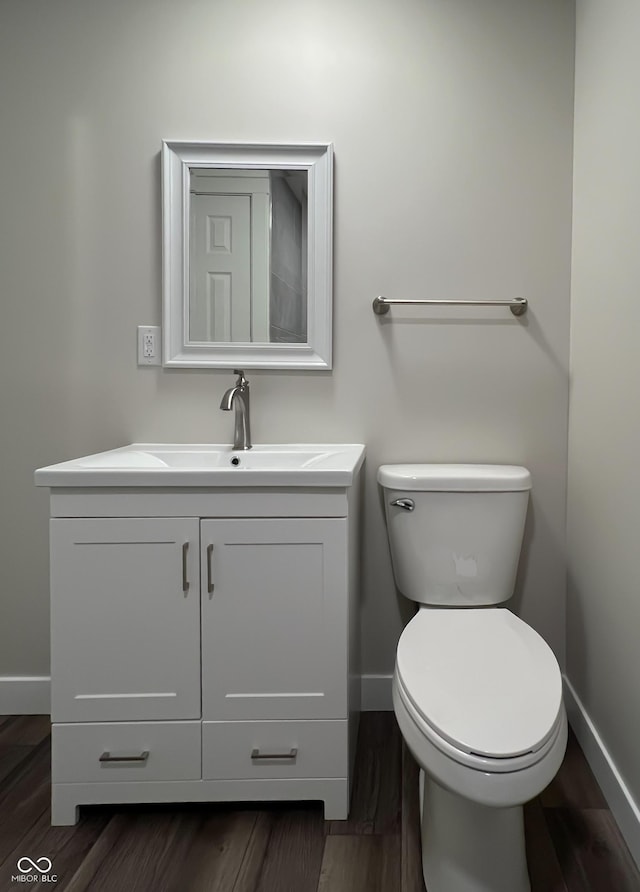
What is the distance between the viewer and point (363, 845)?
1282 millimetres

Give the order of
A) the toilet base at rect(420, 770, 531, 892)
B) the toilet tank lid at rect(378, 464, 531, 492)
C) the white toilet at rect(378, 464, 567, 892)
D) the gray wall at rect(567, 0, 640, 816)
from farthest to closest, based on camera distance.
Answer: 1. the toilet tank lid at rect(378, 464, 531, 492)
2. the gray wall at rect(567, 0, 640, 816)
3. the toilet base at rect(420, 770, 531, 892)
4. the white toilet at rect(378, 464, 567, 892)

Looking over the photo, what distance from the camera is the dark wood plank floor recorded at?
3.88 feet

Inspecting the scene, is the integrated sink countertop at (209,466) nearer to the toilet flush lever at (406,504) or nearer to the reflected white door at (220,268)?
the toilet flush lever at (406,504)

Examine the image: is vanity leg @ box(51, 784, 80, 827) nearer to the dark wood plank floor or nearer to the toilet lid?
the dark wood plank floor

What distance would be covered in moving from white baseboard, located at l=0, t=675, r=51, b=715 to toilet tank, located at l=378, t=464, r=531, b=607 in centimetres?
117

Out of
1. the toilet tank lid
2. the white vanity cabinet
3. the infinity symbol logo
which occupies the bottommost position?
the infinity symbol logo

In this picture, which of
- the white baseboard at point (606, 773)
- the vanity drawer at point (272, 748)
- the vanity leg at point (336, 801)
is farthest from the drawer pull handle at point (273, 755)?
the white baseboard at point (606, 773)

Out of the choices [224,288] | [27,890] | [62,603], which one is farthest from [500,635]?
[224,288]

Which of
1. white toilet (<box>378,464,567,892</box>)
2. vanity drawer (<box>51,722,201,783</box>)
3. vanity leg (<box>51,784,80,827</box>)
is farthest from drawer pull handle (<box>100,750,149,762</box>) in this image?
white toilet (<box>378,464,567,892</box>)

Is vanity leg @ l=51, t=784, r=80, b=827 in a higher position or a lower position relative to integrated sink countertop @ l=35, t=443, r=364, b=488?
lower

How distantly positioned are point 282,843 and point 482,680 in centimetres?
58

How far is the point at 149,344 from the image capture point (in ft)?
5.94

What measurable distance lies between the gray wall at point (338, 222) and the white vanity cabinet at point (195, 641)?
533mm

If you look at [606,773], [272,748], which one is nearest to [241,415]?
[272,748]
